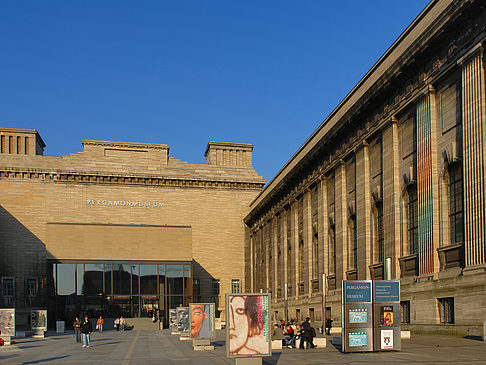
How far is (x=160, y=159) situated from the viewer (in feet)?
282

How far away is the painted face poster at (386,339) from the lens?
22.6 meters

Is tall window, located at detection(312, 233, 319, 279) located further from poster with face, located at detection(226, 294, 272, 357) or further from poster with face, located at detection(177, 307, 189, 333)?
poster with face, located at detection(226, 294, 272, 357)

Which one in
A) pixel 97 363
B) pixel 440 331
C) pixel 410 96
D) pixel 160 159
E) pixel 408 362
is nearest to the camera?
pixel 408 362

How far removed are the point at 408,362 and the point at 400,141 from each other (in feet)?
61.2

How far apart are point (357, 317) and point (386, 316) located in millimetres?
1203

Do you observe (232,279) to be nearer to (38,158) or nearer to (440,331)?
(38,158)

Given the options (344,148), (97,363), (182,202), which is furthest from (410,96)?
(182,202)

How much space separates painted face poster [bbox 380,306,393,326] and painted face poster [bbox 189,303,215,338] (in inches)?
412

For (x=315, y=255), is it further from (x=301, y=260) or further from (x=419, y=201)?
(x=419, y=201)

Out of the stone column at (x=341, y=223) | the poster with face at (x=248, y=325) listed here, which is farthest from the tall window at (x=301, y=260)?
the poster with face at (x=248, y=325)

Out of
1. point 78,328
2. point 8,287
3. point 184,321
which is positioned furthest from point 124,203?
point 78,328

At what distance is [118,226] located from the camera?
244 feet

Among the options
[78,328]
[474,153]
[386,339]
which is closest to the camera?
[386,339]

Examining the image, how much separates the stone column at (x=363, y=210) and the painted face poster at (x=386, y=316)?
52.3 ft
